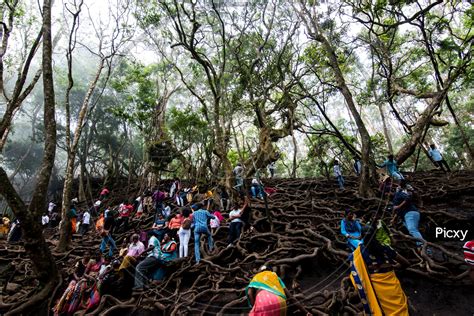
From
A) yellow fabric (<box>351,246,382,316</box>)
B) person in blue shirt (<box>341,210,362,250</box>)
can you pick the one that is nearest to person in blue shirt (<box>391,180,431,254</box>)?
person in blue shirt (<box>341,210,362,250</box>)

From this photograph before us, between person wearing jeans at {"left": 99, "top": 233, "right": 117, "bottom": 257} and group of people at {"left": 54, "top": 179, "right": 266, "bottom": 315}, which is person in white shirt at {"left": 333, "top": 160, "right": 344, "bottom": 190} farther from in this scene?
person wearing jeans at {"left": 99, "top": 233, "right": 117, "bottom": 257}

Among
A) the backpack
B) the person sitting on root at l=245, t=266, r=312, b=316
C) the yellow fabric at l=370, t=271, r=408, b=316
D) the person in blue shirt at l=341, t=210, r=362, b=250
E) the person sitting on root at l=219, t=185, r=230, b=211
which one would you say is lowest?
the yellow fabric at l=370, t=271, r=408, b=316

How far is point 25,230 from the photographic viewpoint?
15.8 ft

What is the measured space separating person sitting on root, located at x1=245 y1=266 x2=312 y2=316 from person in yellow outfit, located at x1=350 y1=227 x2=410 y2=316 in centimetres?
112

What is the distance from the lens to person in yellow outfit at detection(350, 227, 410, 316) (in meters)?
3.42

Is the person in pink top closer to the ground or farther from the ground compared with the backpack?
farther from the ground

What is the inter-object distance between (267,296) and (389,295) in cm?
169

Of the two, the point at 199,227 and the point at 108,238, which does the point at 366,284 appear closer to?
the point at 199,227

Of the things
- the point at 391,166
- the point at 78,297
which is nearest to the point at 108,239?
the point at 78,297

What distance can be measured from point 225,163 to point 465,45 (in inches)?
405

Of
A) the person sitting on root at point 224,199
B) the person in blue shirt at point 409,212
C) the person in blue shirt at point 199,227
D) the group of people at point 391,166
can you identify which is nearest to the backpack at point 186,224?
the person in blue shirt at point 199,227

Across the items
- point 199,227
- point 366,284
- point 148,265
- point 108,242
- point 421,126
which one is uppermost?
point 421,126

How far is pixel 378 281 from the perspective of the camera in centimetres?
349

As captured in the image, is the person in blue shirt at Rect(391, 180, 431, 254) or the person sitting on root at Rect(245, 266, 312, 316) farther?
the person in blue shirt at Rect(391, 180, 431, 254)
